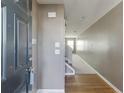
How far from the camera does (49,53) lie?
4309 millimetres

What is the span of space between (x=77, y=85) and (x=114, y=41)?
1.63 m

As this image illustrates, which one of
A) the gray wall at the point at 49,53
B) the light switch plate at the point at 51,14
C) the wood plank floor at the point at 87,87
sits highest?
the light switch plate at the point at 51,14

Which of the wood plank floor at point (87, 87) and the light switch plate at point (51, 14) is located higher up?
the light switch plate at point (51, 14)

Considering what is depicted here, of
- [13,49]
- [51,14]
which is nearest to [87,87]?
[51,14]

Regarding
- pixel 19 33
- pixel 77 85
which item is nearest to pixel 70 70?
pixel 77 85

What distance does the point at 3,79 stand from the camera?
3.86 feet

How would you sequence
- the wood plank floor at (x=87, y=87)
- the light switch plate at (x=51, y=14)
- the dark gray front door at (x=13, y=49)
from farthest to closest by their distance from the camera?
1. the wood plank floor at (x=87, y=87)
2. the light switch plate at (x=51, y=14)
3. the dark gray front door at (x=13, y=49)

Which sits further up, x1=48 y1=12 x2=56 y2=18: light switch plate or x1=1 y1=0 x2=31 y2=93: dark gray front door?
x1=48 y1=12 x2=56 y2=18: light switch plate

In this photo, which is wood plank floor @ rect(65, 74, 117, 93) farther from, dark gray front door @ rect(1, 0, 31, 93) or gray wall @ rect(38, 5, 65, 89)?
dark gray front door @ rect(1, 0, 31, 93)

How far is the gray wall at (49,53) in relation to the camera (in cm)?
426

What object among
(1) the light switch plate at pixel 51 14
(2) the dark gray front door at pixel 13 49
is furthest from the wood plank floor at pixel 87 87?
(2) the dark gray front door at pixel 13 49

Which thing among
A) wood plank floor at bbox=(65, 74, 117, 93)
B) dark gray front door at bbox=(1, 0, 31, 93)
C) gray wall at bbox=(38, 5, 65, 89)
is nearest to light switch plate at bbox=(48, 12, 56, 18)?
gray wall at bbox=(38, 5, 65, 89)

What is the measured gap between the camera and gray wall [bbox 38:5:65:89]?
4.26m

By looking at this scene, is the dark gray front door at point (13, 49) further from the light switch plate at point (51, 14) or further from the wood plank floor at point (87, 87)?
the wood plank floor at point (87, 87)
